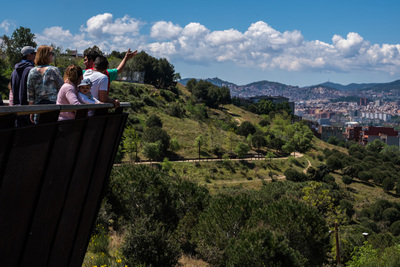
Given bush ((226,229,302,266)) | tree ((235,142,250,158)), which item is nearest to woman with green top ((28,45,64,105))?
bush ((226,229,302,266))

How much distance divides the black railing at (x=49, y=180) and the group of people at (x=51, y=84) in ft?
1.13

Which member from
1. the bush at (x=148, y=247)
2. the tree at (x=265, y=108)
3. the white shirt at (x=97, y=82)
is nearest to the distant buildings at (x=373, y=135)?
the tree at (x=265, y=108)

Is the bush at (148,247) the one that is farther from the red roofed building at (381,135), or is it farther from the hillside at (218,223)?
the red roofed building at (381,135)

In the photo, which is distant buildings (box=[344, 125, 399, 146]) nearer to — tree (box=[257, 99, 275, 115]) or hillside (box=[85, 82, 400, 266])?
tree (box=[257, 99, 275, 115])

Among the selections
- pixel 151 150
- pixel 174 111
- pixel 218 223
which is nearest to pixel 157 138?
pixel 151 150

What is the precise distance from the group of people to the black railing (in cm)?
34

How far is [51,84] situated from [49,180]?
1358mm

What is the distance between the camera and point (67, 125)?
120 inches

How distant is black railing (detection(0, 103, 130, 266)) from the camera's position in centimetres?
243

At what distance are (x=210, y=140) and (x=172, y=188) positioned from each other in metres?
34.5

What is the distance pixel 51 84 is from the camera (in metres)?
3.87

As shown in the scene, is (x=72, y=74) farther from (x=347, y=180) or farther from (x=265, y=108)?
(x=265, y=108)

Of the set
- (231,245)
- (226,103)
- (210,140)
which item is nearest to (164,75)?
(226,103)

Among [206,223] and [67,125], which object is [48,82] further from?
[206,223]
